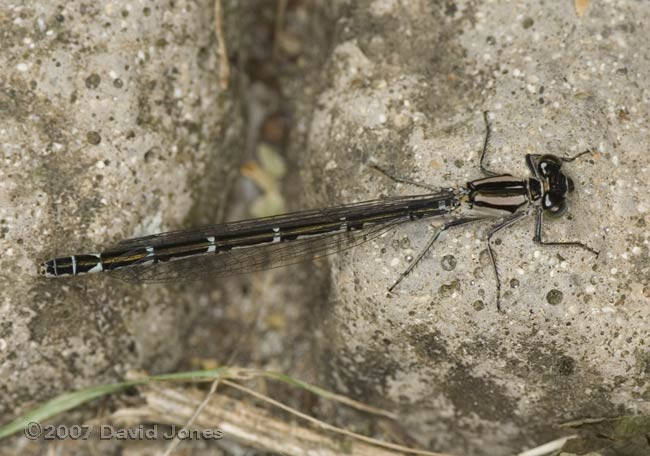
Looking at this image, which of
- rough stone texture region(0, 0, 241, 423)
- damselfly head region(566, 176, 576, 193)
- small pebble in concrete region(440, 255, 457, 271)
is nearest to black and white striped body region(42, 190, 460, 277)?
rough stone texture region(0, 0, 241, 423)

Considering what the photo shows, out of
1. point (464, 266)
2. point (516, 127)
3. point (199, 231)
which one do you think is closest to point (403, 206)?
point (464, 266)

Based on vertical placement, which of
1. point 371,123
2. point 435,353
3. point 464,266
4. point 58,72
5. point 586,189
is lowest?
point 435,353

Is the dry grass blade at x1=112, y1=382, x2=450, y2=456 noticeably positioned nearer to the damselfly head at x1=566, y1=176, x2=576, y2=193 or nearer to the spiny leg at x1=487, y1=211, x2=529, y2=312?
the spiny leg at x1=487, y1=211, x2=529, y2=312

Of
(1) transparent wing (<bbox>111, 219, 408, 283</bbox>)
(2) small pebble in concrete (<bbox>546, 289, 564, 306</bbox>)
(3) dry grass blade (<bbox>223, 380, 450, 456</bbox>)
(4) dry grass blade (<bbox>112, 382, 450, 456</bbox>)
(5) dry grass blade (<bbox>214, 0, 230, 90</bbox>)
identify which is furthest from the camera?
(5) dry grass blade (<bbox>214, 0, 230, 90</bbox>)

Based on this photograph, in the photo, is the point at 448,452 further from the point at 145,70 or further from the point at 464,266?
the point at 145,70

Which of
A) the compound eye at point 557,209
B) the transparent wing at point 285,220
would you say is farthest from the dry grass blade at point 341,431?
the compound eye at point 557,209

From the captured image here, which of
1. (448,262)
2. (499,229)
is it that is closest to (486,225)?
(499,229)

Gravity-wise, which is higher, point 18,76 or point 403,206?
point 18,76
